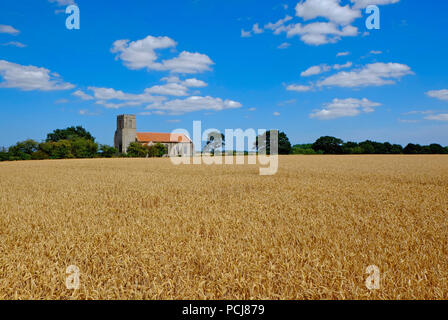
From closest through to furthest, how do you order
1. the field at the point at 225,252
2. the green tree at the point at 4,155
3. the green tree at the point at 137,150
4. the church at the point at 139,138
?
the field at the point at 225,252 < the green tree at the point at 4,155 < the green tree at the point at 137,150 < the church at the point at 139,138

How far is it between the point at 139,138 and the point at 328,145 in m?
72.3

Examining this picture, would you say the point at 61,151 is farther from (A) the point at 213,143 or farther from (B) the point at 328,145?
(B) the point at 328,145

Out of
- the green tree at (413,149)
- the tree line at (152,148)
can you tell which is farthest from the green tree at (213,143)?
the green tree at (413,149)

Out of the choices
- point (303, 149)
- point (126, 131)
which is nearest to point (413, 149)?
point (303, 149)

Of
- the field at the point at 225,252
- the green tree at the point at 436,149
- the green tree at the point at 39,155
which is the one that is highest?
the green tree at the point at 436,149

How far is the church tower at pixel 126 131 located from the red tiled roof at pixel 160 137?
283 cm

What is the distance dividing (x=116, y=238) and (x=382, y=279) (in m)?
3.94

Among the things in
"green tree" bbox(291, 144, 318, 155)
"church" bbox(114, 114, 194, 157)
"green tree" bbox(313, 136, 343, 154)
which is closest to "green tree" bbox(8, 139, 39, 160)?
"church" bbox(114, 114, 194, 157)

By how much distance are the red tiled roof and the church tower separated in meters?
2.83

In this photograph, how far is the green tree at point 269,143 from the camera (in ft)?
254

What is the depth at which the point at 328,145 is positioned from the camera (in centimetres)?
7575

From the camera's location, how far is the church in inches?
4339

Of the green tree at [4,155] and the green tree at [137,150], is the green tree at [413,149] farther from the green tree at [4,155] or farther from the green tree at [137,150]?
the green tree at [4,155]
